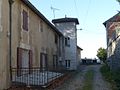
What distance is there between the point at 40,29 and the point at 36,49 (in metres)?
2.84

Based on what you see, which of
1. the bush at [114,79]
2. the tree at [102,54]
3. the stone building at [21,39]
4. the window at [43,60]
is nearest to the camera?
the stone building at [21,39]

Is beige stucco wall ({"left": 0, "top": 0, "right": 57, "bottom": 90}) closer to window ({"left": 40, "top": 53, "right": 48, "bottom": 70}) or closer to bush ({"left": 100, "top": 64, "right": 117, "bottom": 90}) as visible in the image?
window ({"left": 40, "top": 53, "right": 48, "bottom": 70})

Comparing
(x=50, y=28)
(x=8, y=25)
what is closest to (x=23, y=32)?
(x=8, y=25)

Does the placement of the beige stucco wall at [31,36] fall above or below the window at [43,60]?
above

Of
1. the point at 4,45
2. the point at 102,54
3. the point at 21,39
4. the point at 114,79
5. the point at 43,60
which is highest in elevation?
the point at 102,54

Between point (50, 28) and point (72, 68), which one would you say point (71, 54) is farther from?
point (50, 28)

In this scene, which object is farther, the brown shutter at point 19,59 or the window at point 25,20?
the window at point 25,20

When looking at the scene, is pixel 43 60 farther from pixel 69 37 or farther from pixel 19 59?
pixel 69 37

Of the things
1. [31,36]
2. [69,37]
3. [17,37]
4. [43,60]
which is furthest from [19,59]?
[69,37]

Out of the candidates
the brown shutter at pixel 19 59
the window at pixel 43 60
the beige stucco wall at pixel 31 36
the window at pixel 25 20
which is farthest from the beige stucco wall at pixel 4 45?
the window at pixel 43 60

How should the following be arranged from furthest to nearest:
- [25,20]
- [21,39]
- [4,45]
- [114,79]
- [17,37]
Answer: [114,79], [25,20], [21,39], [17,37], [4,45]

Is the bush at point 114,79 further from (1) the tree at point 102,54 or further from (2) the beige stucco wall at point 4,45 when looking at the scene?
(1) the tree at point 102,54

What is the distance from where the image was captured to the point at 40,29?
29.5 metres

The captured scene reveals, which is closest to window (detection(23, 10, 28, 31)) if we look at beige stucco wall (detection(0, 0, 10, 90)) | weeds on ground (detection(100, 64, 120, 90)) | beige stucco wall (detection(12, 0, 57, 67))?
beige stucco wall (detection(12, 0, 57, 67))
